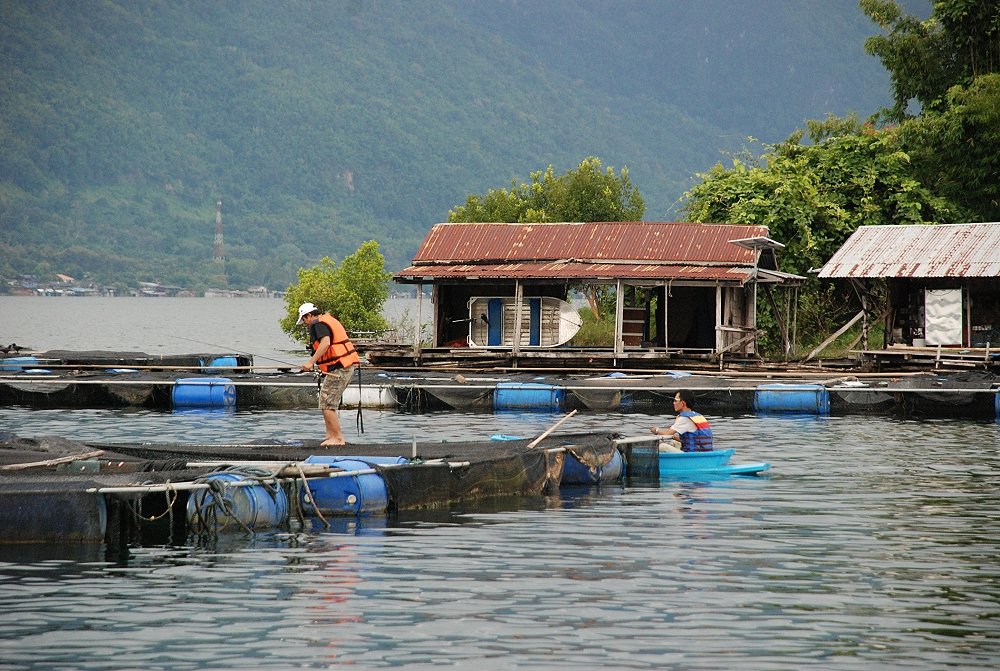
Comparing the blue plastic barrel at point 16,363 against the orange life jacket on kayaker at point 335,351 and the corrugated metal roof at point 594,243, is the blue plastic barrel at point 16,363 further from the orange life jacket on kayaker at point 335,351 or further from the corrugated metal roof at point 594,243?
the orange life jacket on kayaker at point 335,351

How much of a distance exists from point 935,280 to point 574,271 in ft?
33.0

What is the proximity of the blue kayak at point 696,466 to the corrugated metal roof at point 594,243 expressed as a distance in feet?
59.0

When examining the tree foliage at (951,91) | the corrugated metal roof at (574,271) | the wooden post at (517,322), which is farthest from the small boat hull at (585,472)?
the tree foliage at (951,91)

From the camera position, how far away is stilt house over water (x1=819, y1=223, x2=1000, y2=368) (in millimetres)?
35719

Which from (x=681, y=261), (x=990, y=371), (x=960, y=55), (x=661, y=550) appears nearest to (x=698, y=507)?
(x=661, y=550)

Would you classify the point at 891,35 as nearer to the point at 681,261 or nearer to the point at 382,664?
the point at 681,261

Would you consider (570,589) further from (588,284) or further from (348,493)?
(588,284)

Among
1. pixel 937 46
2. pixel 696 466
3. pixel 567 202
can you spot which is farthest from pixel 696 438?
pixel 567 202

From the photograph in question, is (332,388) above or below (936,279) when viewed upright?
below

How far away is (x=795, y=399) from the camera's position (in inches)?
1303

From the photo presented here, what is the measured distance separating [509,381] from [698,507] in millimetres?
16049

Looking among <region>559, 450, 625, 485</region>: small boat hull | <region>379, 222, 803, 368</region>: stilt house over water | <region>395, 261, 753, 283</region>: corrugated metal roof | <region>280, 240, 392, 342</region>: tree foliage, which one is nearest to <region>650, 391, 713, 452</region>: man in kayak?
<region>559, 450, 625, 485</region>: small boat hull

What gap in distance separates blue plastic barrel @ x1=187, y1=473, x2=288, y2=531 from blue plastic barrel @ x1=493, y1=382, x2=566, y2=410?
17.5 metres

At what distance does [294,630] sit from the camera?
11875 mm
